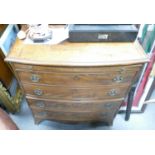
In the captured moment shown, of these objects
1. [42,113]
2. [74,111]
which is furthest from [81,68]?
[42,113]

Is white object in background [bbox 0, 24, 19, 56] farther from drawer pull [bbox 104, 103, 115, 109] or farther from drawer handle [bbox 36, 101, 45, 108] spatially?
drawer pull [bbox 104, 103, 115, 109]

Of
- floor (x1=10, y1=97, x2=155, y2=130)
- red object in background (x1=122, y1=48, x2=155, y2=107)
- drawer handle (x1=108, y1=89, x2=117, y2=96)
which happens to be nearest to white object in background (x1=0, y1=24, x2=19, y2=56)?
floor (x1=10, y1=97, x2=155, y2=130)

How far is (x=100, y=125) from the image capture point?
1.57 m

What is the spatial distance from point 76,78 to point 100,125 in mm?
712

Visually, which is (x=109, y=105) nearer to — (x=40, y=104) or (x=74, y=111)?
(x=74, y=111)

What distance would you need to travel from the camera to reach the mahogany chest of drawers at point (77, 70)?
0.92 m

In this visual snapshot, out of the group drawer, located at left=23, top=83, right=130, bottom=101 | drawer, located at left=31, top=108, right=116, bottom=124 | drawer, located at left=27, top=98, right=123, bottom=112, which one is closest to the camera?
drawer, located at left=23, top=83, right=130, bottom=101

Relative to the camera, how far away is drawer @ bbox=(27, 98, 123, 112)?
3.93 ft

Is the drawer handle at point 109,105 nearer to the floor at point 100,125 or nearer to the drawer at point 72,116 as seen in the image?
the drawer at point 72,116

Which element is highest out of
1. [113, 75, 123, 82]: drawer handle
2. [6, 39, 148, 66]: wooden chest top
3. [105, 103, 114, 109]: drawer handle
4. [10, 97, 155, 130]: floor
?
[6, 39, 148, 66]: wooden chest top

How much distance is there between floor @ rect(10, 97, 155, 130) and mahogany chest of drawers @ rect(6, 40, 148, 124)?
0.41 meters

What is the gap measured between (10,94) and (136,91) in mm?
964

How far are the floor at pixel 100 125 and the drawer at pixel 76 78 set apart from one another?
24.2 inches
